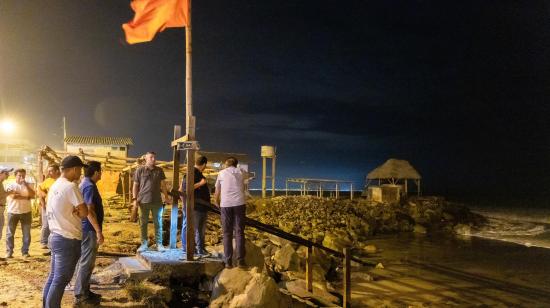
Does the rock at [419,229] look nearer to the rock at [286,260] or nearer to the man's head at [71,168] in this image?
the rock at [286,260]

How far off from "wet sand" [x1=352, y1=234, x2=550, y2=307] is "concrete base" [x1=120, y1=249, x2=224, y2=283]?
13.6ft

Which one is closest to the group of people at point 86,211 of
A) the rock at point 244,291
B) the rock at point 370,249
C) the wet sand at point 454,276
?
the rock at point 244,291

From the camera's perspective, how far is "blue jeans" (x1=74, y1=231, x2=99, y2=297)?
5164 millimetres

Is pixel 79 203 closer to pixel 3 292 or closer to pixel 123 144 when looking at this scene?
pixel 3 292

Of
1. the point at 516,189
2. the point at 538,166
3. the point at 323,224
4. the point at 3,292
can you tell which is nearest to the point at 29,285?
the point at 3,292

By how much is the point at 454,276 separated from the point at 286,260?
6.19 m

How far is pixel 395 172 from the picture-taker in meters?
34.0

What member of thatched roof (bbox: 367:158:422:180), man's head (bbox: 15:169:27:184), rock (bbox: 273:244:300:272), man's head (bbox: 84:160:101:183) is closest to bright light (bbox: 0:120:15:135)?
thatched roof (bbox: 367:158:422:180)

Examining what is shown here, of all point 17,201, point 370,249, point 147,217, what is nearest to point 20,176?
point 17,201

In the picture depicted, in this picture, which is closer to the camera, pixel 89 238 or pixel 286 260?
pixel 89 238

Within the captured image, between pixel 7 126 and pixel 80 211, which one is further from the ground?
pixel 7 126

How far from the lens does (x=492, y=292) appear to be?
450 inches

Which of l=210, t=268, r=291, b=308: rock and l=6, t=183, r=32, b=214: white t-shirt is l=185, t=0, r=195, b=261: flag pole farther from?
l=6, t=183, r=32, b=214: white t-shirt

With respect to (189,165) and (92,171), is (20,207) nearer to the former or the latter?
(92,171)
